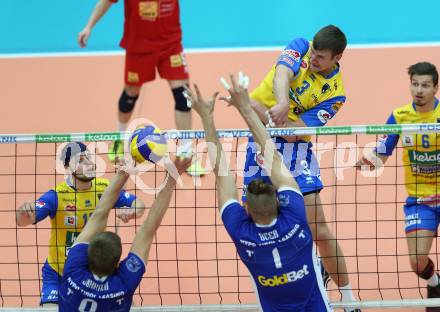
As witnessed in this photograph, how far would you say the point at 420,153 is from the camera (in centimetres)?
646

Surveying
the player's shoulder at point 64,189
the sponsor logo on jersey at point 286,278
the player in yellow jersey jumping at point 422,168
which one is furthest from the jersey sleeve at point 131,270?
the player in yellow jersey jumping at point 422,168

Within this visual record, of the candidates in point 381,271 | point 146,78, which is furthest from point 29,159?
point 381,271

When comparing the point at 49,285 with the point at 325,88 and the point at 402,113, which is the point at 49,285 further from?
the point at 402,113

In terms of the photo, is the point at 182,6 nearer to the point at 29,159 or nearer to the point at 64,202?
the point at 29,159

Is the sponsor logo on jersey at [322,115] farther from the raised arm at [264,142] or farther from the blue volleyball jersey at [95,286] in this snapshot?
the blue volleyball jersey at [95,286]

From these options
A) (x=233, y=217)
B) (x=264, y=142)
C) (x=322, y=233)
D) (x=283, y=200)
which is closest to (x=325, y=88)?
(x=322, y=233)

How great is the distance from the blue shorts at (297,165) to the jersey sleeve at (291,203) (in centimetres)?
117

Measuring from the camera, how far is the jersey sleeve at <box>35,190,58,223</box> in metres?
6.14

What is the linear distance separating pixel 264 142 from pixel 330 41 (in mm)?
1262

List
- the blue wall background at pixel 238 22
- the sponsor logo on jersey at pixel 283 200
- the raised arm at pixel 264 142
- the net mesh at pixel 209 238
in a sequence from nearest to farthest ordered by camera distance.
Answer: the sponsor logo on jersey at pixel 283 200
the raised arm at pixel 264 142
the net mesh at pixel 209 238
the blue wall background at pixel 238 22

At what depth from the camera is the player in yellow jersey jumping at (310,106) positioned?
6.11m

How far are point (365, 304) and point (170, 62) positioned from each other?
3.33 metres

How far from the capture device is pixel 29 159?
9039 millimetres

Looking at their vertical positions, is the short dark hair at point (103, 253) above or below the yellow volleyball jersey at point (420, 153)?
below
